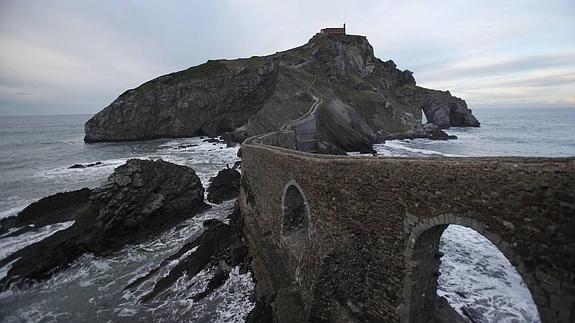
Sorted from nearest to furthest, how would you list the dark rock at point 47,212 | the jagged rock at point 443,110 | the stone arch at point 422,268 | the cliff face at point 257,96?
the stone arch at point 422,268, the dark rock at point 47,212, the cliff face at point 257,96, the jagged rock at point 443,110

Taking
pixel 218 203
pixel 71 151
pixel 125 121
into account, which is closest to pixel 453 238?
pixel 218 203

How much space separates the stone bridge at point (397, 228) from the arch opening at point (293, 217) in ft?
0.15

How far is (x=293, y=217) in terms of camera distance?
13.9 m

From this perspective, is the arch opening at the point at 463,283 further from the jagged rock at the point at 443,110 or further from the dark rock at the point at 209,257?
the jagged rock at the point at 443,110

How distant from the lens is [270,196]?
15.1 metres

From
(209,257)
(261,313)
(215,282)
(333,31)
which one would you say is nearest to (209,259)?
(209,257)

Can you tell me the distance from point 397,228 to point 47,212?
24003 millimetres

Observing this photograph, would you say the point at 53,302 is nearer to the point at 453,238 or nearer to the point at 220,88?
the point at 453,238

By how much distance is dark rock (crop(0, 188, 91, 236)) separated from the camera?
68.6ft

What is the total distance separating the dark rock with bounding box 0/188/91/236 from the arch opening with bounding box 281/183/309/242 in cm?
1602

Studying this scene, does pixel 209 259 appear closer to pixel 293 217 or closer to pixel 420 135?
pixel 293 217

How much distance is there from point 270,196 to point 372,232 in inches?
270

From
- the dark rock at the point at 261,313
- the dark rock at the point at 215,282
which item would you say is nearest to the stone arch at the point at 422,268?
the dark rock at the point at 261,313

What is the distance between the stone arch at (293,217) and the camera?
43.6 ft
